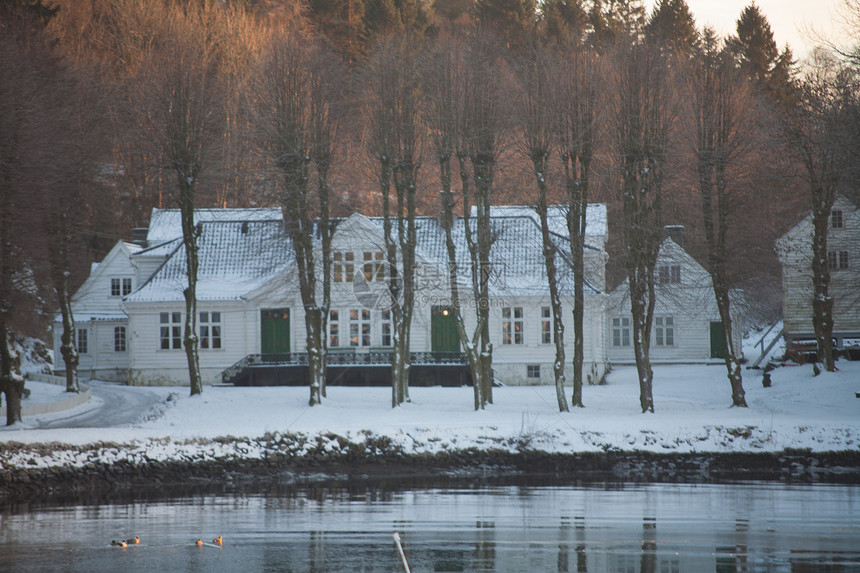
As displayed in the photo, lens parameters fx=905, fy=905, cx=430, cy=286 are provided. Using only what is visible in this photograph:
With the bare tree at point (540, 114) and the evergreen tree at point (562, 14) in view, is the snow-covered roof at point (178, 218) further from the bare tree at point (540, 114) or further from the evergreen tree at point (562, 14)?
the evergreen tree at point (562, 14)

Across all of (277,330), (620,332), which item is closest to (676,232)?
(620,332)

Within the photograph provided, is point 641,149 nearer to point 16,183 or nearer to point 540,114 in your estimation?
point 540,114

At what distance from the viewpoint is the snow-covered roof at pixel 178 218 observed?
43.1 metres

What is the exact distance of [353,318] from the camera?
39594mm

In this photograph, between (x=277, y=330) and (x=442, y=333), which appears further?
(x=277, y=330)

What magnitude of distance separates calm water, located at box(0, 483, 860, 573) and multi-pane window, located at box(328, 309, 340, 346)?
2002 cm

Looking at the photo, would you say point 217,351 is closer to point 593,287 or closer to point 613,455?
point 593,287

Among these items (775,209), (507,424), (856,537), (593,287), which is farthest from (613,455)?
(775,209)

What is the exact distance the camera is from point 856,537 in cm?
1387

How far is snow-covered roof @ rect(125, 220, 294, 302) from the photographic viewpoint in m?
39.3

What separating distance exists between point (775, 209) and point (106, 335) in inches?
1408

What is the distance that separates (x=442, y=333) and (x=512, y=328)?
3.06 m

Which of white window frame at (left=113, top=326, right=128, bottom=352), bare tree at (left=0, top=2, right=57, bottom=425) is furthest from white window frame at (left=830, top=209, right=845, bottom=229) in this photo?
white window frame at (left=113, top=326, right=128, bottom=352)

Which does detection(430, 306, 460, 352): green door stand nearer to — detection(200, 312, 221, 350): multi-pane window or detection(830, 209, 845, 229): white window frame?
detection(200, 312, 221, 350): multi-pane window
